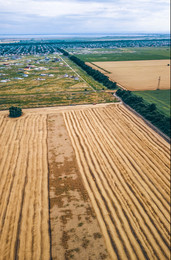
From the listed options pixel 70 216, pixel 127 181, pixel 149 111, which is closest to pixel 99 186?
pixel 127 181

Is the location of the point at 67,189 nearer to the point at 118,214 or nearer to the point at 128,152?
the point at 118,214

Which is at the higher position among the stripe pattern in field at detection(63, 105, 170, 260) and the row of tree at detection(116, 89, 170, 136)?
the row of tree at detection(116, 89, 170, 136)

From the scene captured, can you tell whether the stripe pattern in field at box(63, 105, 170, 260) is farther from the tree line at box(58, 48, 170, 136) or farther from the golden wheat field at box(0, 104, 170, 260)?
the tree line at box(58, 48, 170, 136)

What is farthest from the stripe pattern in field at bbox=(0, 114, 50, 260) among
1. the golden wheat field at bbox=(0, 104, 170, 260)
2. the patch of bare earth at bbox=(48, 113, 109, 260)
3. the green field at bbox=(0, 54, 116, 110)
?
the green field at bbox=(0, 54, 116, 110)

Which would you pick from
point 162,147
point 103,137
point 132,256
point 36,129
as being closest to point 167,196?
point 132,256

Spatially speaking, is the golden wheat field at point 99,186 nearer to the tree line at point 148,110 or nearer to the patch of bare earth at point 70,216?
the patch of bare earth at point 70,216

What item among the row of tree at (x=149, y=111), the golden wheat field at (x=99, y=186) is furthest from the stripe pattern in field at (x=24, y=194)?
the row of tree at (x=149, y=111)

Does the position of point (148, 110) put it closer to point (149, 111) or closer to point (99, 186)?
point (149, 111)
